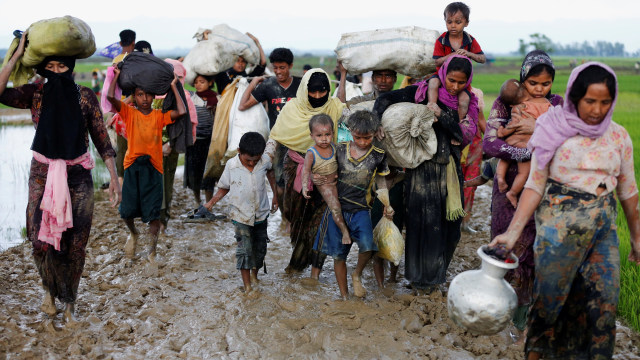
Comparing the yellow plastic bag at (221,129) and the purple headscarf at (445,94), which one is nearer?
the purple headscarf at (445,94)

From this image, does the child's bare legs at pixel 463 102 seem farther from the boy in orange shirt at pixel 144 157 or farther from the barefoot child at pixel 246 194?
the boy in orange shirt at pixel 144 157

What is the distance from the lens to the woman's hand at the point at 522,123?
354 centimetres

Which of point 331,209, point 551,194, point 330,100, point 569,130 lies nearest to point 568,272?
point 551,194

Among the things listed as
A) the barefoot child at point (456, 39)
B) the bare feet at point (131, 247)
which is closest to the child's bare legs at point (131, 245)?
the bare feet at point (131, 247)

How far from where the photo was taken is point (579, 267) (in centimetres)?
295

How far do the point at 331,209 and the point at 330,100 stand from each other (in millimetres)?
1074

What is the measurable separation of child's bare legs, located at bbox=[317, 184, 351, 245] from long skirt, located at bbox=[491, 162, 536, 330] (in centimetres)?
106

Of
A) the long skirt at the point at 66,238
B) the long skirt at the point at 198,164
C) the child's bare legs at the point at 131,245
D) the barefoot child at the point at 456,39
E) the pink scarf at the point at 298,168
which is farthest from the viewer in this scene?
the long skirt at the point at 198,164

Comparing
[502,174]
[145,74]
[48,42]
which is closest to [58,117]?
[48,42]

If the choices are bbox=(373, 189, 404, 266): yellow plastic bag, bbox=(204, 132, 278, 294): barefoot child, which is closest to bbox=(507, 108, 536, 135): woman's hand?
bbox=(373, 189, 404, 266): yellow plastic bag

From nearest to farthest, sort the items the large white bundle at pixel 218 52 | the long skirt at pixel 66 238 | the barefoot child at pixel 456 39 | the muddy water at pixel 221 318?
1. the muddy water at pixel 221 318
2. the long skirt at pixel 66 238
3. the barefoot child at pixel 456 39
4. the large white bundle at pixel 218 52

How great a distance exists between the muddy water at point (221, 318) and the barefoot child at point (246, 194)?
33 cm

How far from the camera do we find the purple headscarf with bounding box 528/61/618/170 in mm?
2762

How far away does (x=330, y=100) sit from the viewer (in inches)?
192
